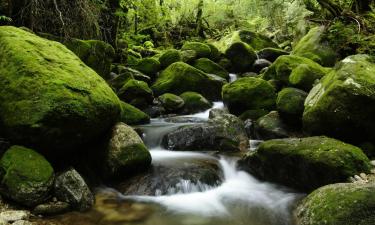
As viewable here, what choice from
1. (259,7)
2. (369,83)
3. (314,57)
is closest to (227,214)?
(369,83)

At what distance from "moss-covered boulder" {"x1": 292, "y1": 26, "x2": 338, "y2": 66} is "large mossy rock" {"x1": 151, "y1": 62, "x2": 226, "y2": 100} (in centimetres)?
311

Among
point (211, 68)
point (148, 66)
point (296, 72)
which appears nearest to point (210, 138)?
point (296, 72)

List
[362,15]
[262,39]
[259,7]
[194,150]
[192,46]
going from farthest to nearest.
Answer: [259,7] → [262,39] → [192,46] → [362,15] → [194,150]

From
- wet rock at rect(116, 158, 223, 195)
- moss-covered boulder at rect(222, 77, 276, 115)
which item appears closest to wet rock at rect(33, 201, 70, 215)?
wet rock at rect(116, 158, 223, 195)

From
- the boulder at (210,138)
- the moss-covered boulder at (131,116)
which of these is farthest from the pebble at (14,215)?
the moss-covered boulder at (131,116)

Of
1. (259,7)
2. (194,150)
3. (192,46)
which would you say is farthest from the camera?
(259,7)

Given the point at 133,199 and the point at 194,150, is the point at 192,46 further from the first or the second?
the point at 133,199

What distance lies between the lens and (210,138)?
7824 millimetres

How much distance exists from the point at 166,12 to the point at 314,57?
9.69m

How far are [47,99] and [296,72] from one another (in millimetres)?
6303

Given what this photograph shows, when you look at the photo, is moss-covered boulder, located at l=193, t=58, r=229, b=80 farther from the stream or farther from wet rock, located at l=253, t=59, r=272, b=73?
the stream

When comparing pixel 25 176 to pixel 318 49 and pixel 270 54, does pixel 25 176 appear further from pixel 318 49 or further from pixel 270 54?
pixel 270 54

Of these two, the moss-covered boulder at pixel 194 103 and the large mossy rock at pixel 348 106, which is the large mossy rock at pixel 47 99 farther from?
the moss-covered boulder at pixel 194 103

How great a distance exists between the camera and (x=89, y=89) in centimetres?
Answer: 589
